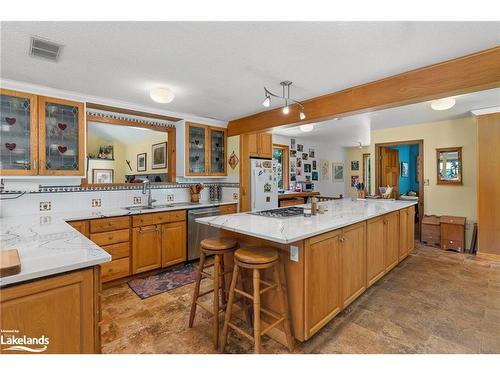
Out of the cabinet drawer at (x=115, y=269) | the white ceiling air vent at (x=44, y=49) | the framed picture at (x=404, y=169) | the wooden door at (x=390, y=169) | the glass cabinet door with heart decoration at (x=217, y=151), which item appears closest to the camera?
the white ceiling air vent at (x=44, y=49)

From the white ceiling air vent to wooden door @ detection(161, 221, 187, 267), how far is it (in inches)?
82.2

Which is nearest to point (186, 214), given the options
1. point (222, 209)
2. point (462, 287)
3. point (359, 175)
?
point (222, 209)

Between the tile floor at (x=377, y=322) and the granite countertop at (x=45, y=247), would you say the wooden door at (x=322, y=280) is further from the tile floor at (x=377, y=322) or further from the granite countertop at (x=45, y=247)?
the granite countertop at (x=45, y=247)

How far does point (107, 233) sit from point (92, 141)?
150cm

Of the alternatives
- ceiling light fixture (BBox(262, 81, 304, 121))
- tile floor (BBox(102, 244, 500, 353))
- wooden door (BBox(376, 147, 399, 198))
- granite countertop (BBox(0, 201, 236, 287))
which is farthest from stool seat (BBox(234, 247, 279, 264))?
wooden door (BBox(376, 147, 399, 198))

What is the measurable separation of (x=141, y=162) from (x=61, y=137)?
55.0 inches

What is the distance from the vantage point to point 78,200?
10.2 ft

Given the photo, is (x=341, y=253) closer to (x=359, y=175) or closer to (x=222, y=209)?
(x=222, y=209)

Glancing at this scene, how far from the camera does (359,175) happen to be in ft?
26.2

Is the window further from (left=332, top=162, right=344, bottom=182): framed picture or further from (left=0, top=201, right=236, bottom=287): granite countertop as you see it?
(left=0, top=201, right=236, bottom=287): granite countertop

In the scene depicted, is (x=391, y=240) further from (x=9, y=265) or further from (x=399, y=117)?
(x=9, y=265)

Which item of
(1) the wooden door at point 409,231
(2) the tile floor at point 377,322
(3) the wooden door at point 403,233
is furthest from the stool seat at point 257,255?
(1) the wooden door at point 409,231

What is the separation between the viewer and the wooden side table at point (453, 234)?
409 cm

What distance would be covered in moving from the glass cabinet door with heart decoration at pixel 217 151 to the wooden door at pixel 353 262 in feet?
8.42
